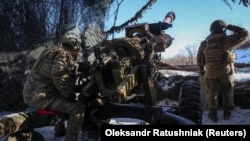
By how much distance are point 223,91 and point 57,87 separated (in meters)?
3.96

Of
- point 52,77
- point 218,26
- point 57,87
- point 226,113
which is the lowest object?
point 226,113

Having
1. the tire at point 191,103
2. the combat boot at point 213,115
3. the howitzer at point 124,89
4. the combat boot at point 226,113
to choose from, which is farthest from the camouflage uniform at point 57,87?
the combat boot at point 226,113

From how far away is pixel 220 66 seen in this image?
8453 mm

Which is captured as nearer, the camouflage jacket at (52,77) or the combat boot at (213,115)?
the camouflage jacket at (52,77)

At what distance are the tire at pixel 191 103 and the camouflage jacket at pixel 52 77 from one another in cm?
165

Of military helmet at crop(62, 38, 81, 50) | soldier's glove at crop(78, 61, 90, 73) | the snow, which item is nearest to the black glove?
Answer: soldier's glove at crop(78, 61, 90, 73)

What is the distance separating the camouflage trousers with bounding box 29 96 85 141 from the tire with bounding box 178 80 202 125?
151cm

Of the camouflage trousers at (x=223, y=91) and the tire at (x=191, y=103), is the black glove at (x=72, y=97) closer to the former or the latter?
the tire at (x=191, y=103)

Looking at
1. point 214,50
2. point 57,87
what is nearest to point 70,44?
point 57,87

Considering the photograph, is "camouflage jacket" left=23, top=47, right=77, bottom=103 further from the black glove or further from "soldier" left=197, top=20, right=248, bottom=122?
"soldier" left=197, top=20, right=248, bottom=122

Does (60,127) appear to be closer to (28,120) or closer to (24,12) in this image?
(28,120)

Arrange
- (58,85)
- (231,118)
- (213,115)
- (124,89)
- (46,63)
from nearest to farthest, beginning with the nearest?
(124,89), (58,85), (46,63), (213,115), (231,118)

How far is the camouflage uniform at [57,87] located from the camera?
18.8 ft

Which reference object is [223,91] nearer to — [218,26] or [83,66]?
[218,26]
